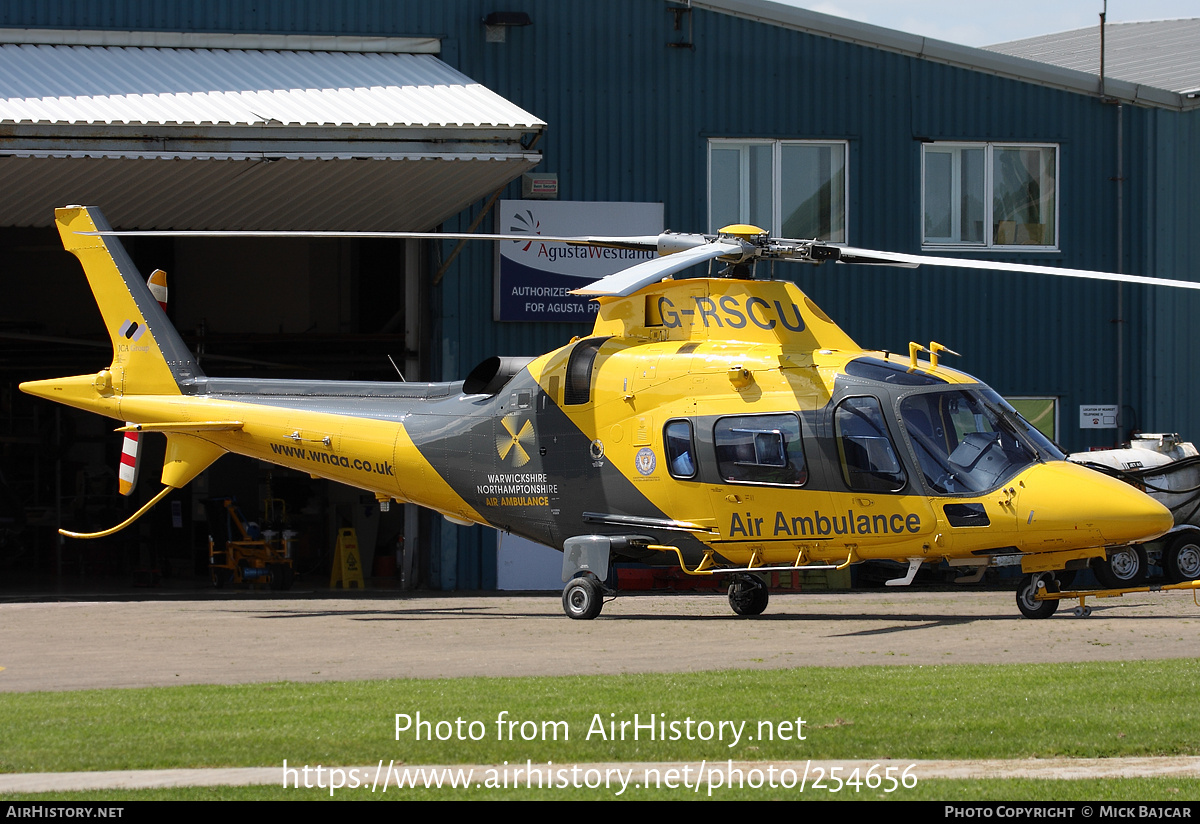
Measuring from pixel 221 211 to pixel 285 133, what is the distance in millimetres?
3501

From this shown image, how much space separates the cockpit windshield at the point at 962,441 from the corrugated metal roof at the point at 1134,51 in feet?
46.2

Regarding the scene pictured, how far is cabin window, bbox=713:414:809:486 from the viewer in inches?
545

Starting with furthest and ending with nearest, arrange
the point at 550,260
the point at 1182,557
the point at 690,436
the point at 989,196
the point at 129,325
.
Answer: the point at 989,196 → the point at 550,260 → the point at 1182,557 → the point at 129,325 → the point at 690,436

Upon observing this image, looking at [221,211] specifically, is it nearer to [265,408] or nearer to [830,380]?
[265,408]

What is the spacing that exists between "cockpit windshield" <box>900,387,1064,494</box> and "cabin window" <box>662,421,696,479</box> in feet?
8.01

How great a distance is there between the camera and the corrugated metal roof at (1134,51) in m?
27.5

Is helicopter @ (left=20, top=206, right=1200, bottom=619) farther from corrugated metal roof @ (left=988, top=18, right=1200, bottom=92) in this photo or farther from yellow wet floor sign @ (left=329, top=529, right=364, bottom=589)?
corrugated metal roof @ (left=988, top=18, right=1200, bottom=92)

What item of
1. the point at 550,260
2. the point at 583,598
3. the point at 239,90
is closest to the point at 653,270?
the point at 583,598

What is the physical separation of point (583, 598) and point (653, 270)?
449 centimetres

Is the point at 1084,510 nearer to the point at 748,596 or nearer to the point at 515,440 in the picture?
the point at 748,596

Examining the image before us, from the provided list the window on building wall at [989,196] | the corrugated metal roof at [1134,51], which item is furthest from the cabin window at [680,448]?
the corrugated metal roof at [1134,51]

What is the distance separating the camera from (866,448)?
13.5 m

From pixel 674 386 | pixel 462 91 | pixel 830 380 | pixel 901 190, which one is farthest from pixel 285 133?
pixel 901 190

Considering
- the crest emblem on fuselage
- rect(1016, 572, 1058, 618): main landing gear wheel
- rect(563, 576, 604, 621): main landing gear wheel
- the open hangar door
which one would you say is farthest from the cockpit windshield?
the open hangar door
